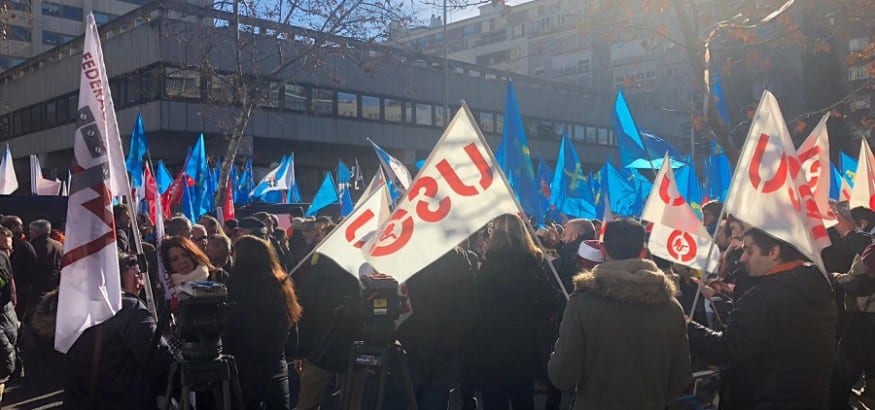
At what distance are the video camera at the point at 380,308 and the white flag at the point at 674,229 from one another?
2.91 meters

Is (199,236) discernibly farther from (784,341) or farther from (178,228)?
(784,341)

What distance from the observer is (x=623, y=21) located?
34.0 ft

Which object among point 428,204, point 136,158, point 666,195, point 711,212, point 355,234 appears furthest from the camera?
point 136,158

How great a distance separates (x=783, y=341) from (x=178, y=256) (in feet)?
12.2

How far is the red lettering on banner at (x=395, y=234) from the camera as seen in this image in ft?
13.6

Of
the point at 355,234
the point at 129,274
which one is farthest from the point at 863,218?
the point at 129,274

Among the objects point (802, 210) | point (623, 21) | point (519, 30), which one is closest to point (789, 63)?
point (623, 21)

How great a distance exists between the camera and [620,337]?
3.21 m

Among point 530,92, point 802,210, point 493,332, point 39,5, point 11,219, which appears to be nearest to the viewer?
point 802,210

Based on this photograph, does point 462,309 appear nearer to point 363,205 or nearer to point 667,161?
point 363,205

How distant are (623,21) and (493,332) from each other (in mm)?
6943

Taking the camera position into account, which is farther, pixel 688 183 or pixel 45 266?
pixel 688 183

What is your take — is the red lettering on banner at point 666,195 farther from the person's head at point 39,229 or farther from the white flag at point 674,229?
the person's head at point 39,229

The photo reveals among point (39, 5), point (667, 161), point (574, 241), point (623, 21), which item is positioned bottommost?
point (574, 241)
